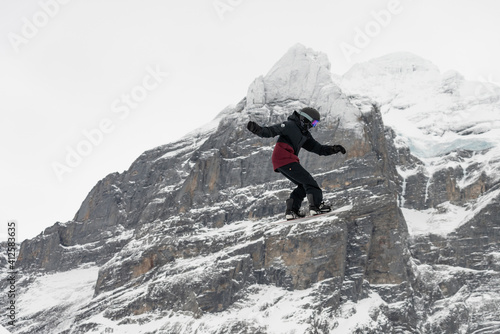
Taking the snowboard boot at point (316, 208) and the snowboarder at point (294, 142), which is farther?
the snowboard boot at point (316, 208)

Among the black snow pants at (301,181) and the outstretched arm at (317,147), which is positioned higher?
the outstretched arm at (317,147)

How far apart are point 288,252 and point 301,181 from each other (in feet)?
441

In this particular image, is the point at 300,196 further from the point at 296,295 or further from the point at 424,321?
the point at 424,321

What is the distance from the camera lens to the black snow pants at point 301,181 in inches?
514

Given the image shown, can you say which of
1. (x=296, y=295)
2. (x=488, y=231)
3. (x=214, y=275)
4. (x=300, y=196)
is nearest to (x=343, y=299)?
(x=296, y=295)

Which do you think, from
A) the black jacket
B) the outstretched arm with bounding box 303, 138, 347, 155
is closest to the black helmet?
the black jacket

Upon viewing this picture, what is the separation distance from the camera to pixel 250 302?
5645 inches

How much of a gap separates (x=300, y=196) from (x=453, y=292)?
162 m

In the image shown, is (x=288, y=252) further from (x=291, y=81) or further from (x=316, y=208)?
(x=316, y=208)

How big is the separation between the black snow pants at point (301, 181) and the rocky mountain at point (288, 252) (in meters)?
121

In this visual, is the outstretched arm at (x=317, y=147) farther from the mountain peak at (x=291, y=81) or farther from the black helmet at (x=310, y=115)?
the mountain peak at (x=291, y=81)

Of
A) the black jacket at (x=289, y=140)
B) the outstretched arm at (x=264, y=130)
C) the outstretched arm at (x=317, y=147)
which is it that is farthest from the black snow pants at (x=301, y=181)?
the outstretched arm at (x=264, y=130)

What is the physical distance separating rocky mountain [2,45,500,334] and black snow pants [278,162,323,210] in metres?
121

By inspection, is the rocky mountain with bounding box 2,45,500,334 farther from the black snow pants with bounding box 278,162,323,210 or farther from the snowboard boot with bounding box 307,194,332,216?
the snowboard boot with bounding box 307,194,332,216
